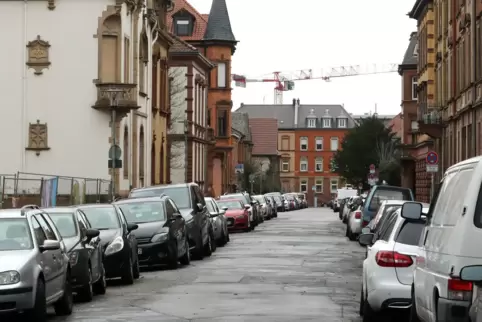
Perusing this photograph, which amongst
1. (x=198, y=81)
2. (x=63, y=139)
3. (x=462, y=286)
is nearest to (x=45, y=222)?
(x=462, y=286)

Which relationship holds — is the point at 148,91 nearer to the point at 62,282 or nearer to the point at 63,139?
the point at 63,139

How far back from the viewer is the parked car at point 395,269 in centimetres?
1402

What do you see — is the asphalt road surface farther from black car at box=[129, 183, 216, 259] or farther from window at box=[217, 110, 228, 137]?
window at box=[217, 110, 228, 137]

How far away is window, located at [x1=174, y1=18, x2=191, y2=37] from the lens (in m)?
86.3

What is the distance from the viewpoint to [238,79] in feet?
651

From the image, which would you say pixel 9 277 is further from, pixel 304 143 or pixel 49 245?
pixel 304 143

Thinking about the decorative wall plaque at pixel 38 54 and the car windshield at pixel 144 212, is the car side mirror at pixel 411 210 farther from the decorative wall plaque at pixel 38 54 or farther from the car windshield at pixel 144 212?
the decorative wall plaque at pixel 38 54

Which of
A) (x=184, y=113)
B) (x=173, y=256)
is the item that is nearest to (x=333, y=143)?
(x=184, y=113)

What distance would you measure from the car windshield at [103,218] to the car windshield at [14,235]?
6600mm

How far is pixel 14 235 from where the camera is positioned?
1550 centimetres

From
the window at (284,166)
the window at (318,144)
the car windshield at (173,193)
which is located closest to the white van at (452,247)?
the car windshield at (173,193)

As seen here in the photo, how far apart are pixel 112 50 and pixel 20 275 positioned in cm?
3400

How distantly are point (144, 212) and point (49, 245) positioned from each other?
11.1 metres

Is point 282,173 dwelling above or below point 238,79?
below
